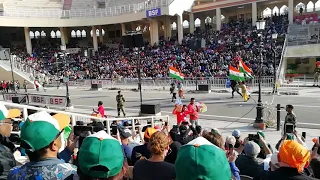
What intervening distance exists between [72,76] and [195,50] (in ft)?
50.6

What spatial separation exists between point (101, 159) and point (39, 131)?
80 cm

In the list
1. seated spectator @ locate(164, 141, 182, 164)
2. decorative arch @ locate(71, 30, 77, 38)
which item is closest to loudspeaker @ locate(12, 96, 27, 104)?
seated spectator @ locate(164, 141, 182, 164)

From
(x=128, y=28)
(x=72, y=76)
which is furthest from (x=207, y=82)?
(x=128, y=28)

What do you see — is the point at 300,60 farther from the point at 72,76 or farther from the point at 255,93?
the point at 72,76

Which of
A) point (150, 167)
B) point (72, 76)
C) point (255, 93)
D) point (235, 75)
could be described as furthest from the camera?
point (72, 76)

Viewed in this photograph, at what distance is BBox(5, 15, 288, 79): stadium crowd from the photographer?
32.3 metres

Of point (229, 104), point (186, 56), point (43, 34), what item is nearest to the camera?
point (229, 104)

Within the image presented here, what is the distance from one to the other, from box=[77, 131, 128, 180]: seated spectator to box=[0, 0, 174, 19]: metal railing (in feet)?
129

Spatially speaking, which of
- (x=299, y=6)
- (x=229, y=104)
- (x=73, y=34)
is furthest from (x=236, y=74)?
(x=73, y=34)

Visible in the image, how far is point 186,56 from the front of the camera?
121ft

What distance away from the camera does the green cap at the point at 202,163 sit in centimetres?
223

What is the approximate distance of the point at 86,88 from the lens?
35969 millimetres

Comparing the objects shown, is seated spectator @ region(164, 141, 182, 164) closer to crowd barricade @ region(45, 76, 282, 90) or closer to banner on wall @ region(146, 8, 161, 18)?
crowd barricade @ region(45, 76, 282, 90)

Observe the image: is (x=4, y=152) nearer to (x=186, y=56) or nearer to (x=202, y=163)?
(x=202, y=163)
